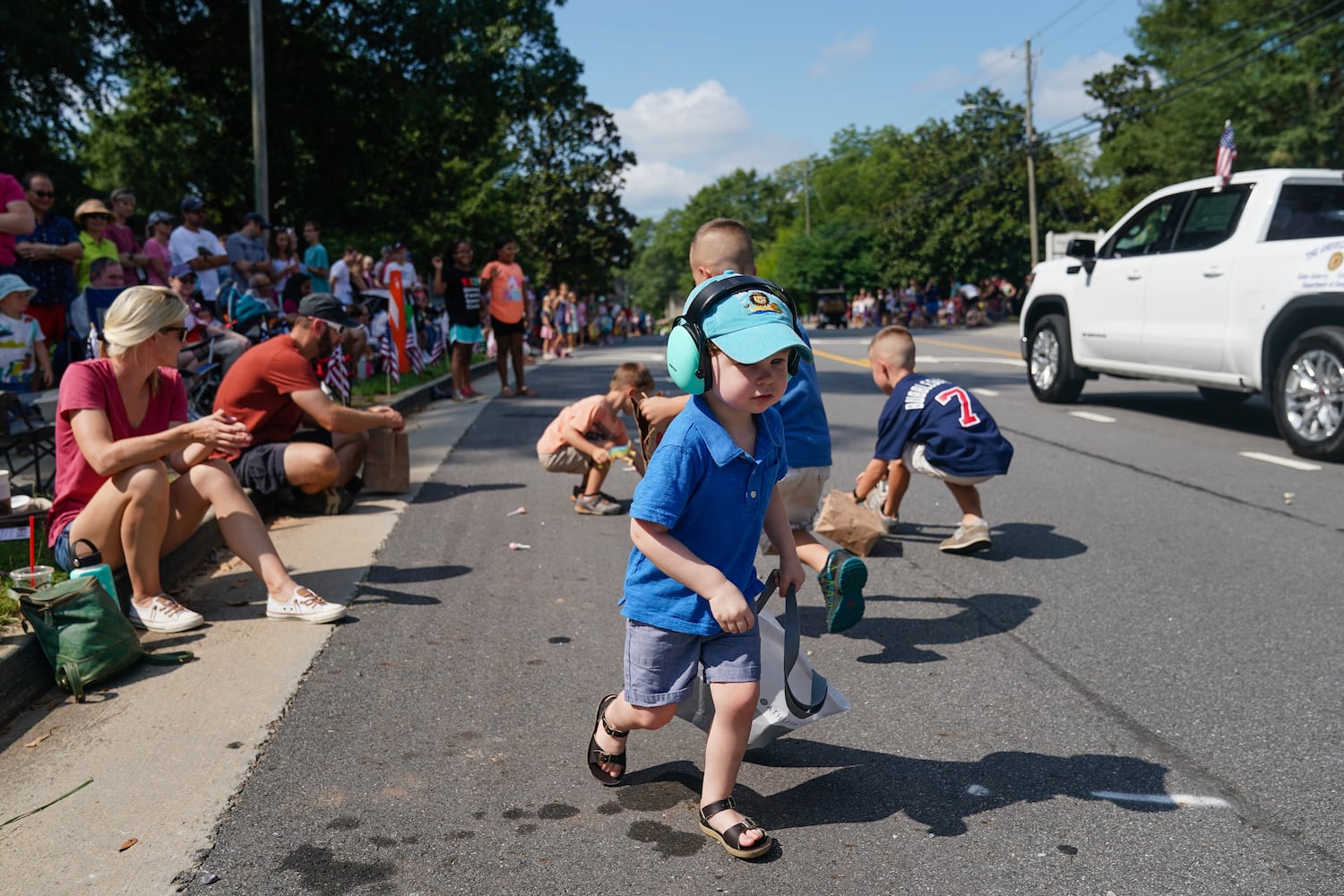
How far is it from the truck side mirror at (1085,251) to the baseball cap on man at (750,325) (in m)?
9.33

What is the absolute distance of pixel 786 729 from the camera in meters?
3.39

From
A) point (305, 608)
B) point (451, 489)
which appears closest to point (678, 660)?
point (305, 608)

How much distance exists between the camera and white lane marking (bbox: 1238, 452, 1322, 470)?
337 inches

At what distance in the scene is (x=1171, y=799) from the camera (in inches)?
130

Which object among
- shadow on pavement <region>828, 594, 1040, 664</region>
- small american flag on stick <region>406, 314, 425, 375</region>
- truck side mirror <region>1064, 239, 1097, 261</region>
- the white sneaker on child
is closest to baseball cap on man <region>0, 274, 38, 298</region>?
the white sneaker on child

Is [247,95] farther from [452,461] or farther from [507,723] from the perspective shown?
[507,723]

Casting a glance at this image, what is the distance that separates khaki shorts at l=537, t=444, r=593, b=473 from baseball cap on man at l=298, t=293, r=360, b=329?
1.51 m

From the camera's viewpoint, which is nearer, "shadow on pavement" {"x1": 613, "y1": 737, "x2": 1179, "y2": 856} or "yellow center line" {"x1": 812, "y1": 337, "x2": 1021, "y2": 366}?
"shadow on pavement" {"x1": 613, "y1": 737, "x2": 1179, "y2": 856}

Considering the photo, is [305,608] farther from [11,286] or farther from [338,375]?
[338,375]

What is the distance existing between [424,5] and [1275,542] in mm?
20079

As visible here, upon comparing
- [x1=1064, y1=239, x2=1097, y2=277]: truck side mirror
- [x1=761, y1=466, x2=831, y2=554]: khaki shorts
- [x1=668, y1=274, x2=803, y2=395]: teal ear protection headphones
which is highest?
[x1=1064, y1=239, x2=1097, y2=277]: truck side mirror

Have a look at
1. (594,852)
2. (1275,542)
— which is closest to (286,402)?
(594,852)

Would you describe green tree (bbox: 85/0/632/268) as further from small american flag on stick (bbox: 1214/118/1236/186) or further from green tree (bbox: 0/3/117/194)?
small american flag on stick (bbox: 1214/118/1236/186)

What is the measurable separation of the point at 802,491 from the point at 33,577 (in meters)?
3.07
